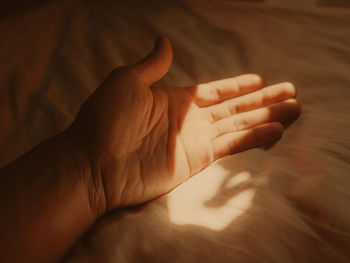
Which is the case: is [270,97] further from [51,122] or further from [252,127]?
[51,122]

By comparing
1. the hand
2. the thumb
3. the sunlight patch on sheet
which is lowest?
the sunlight patch on sheet

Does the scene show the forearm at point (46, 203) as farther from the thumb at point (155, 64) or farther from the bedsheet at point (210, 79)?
the thumb at point (155, 64)

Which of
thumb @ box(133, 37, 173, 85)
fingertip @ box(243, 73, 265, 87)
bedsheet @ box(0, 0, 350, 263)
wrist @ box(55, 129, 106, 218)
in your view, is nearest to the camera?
bedsheet @ box(0, 0, 350, 263)

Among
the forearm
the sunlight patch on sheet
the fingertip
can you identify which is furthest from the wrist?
the fingertip

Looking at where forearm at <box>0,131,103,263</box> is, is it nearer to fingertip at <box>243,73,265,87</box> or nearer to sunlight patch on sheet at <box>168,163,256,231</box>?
sunlight patch on sheet at <box>168,163,256,231</box>

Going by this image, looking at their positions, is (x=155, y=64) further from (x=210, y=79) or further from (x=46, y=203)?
(x=46, y=203)
